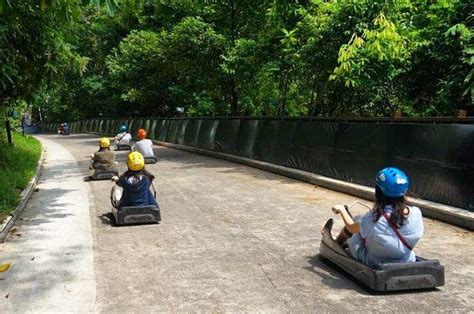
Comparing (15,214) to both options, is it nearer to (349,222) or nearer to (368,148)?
(349,222)

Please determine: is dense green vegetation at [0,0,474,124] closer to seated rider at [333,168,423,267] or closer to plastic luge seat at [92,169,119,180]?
plastic luge seat at [92,169,119,180]

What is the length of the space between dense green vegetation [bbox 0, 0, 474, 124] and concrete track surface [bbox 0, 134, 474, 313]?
2931mm

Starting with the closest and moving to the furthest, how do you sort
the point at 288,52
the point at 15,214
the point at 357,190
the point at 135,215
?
the point at 135,215 < the point at 15,214 < the point at 357,190 < the point at 288,52

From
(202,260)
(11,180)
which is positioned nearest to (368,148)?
(202,260)

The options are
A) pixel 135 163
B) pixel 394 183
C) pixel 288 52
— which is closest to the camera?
pixel 394 183

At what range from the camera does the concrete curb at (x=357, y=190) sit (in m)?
8.58

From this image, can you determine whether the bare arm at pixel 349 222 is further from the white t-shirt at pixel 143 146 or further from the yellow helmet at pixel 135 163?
the white t-shirt at pixel 143 146

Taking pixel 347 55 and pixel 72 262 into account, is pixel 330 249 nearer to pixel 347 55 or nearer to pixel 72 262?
pixel 72 262

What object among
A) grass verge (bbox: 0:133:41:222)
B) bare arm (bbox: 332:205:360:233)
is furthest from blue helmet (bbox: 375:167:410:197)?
grass verge (bbox: 0:133:41:222)

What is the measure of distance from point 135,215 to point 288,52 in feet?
28.7

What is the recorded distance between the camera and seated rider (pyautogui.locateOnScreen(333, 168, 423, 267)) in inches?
213

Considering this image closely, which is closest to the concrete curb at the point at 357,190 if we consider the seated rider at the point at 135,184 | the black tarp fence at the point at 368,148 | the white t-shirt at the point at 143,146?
the black tarp fence at the point at 368,148

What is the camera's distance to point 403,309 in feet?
16.5

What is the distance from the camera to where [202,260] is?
22.4ft
